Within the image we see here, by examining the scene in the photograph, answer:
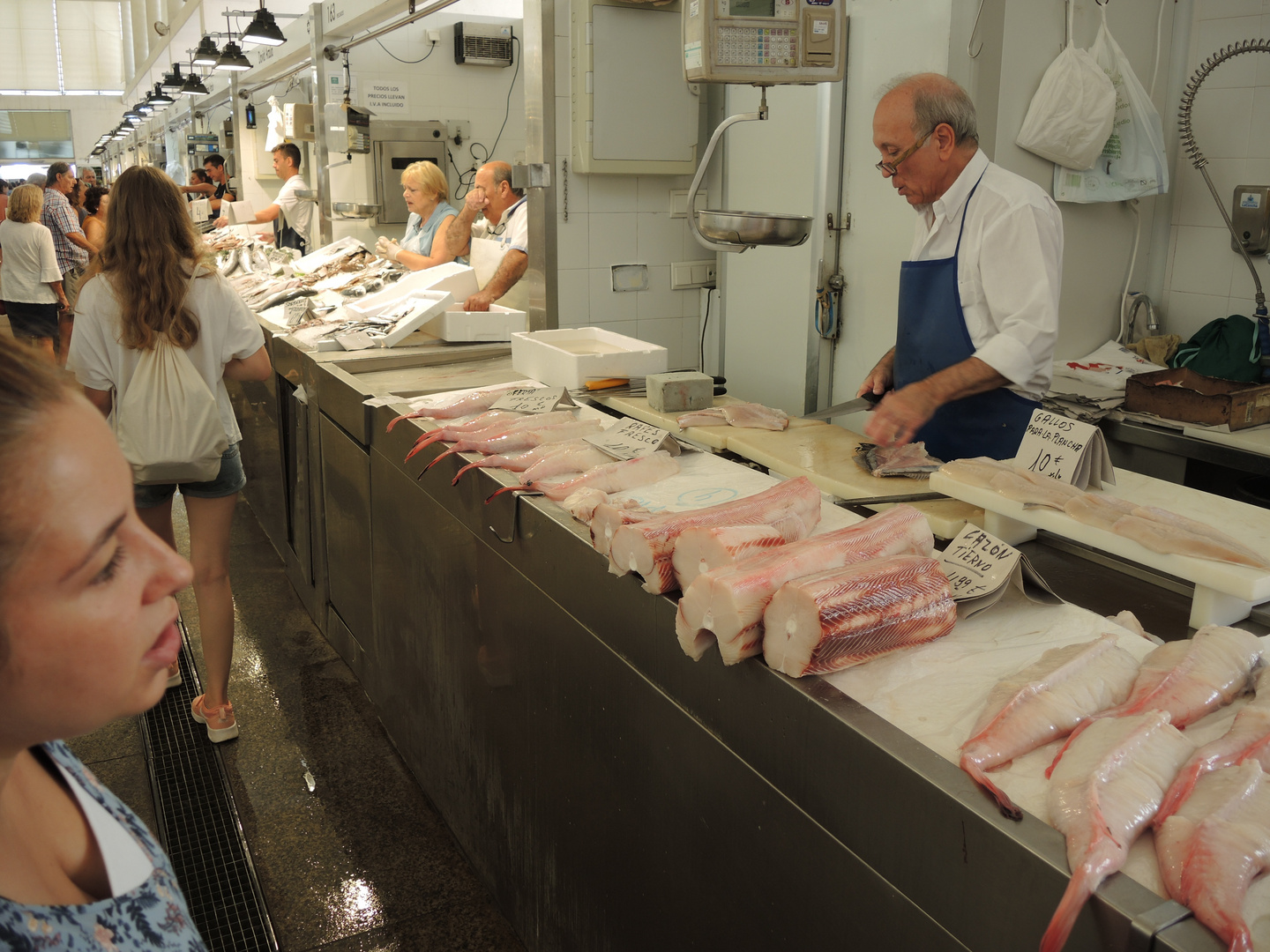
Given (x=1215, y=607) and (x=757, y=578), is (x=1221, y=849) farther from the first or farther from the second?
(x=1215, y=607)

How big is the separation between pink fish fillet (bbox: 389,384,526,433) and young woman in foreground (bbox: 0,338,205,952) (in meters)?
1.97

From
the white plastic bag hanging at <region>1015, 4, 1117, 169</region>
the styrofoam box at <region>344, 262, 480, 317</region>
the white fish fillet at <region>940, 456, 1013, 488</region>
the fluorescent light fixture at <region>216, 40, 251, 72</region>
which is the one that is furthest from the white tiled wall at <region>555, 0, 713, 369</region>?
the fluorescent light fixture at <region>216, 40, 251, 72</region>

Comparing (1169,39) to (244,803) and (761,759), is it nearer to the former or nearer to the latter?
(761,759)

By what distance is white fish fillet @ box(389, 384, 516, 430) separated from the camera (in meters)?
2.76

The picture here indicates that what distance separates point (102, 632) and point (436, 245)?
5.43 m

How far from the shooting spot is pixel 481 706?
250cm

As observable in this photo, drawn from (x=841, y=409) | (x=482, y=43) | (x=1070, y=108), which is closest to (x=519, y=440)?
(x=841, y=409)

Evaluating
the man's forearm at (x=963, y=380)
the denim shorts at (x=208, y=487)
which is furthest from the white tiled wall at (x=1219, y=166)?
the denim shorts at (x=208, y=487)

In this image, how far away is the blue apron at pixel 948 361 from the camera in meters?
2.81

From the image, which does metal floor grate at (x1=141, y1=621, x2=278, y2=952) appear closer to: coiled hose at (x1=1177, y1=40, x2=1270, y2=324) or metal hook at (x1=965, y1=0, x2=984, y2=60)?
metal hook at (x1=965, y1=0, x2=984, y2=60)

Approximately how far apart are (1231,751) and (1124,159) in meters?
3.58

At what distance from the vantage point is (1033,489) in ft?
6.08

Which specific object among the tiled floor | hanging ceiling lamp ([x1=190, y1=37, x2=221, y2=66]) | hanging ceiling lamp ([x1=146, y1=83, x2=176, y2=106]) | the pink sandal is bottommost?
the tiled floor

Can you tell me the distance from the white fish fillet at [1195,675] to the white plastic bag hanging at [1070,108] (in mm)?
2976
